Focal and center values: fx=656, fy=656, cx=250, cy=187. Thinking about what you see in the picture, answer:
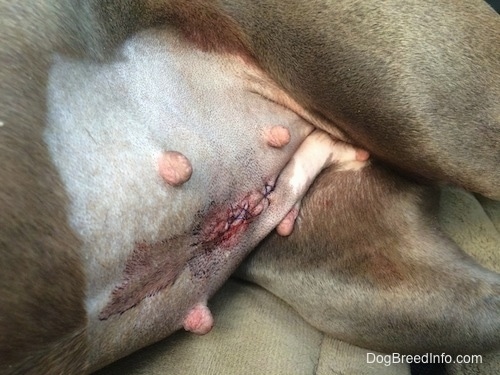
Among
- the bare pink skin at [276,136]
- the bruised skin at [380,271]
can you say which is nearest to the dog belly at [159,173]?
the bare pink skin at [276,136]

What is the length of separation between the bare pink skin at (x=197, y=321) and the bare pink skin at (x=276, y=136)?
1.29ft

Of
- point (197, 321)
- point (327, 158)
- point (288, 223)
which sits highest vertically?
point (327, 158)

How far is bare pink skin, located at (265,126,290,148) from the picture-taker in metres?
1.44

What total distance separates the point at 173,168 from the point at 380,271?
560 millimetres

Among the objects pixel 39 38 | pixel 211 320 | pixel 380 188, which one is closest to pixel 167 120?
pixel 39 38

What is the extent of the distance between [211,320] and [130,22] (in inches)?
25.0

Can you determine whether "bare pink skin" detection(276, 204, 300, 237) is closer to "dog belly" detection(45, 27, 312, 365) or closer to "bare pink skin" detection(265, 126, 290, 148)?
"dog belly" detection(45, 27, 312, 365)

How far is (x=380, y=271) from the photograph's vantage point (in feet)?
4.93

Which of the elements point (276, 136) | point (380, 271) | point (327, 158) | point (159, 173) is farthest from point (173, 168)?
point (380, 271)

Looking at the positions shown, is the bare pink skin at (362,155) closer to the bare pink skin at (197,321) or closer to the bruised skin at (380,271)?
the bruised skin at (380,271)

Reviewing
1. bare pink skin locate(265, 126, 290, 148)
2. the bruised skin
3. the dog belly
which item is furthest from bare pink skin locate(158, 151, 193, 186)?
the bruised skin

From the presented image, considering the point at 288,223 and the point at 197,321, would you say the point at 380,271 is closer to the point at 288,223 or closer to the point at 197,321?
the point at 288,223

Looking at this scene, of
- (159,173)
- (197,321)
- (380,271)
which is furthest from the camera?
(380,271)

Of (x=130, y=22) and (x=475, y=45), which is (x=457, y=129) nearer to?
(x=475, y=45)
